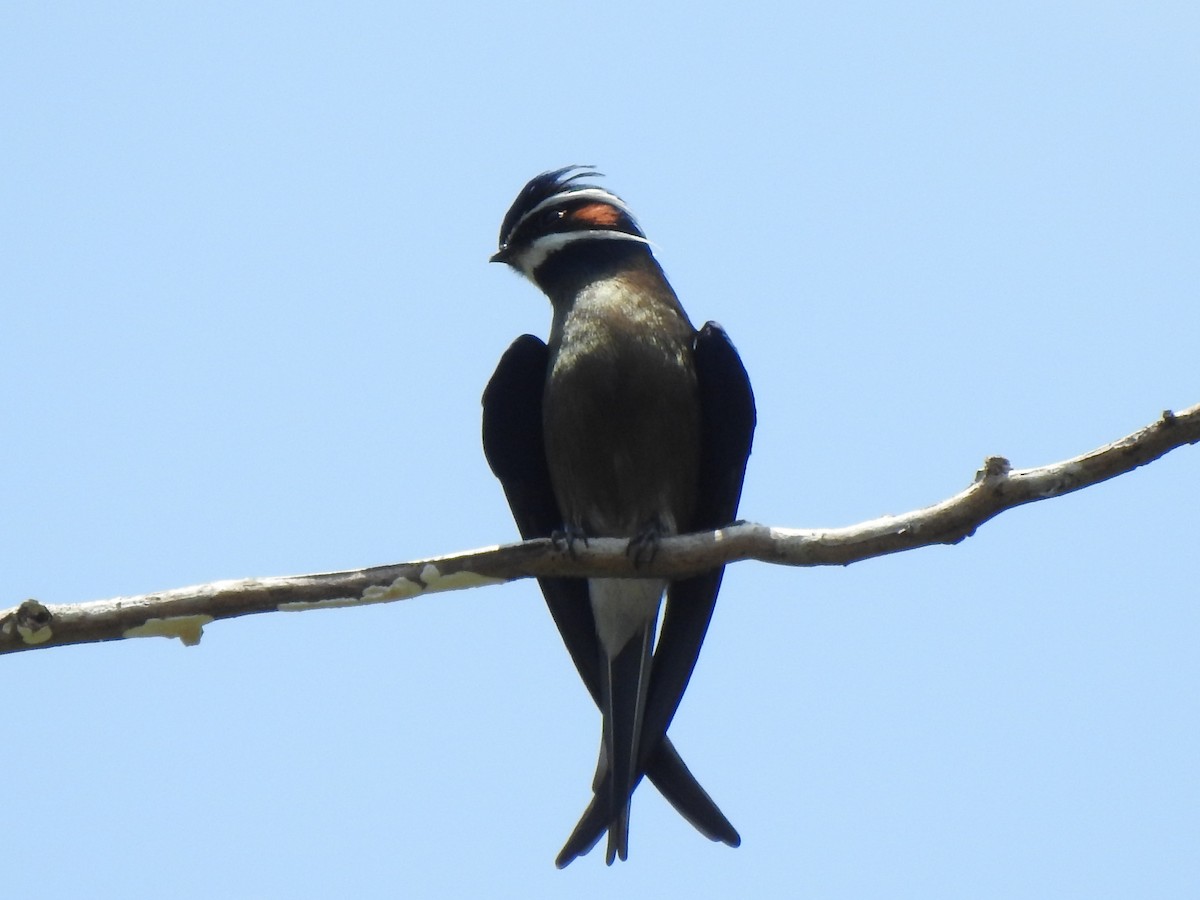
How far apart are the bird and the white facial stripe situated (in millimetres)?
288

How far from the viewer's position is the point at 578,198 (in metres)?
7.10

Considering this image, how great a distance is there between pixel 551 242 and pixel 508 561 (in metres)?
2.53

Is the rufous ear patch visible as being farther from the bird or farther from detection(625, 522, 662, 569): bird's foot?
detection(625, 522, 662, 569): bird's foot

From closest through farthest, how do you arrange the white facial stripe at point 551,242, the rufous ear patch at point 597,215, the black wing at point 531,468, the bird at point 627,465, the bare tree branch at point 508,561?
the bare tree branch at point 508,561, the bird at point 627,465, the black wing at point 531,468, the white facial stripe at point 551,242, the rufous ear patch at point 597,215

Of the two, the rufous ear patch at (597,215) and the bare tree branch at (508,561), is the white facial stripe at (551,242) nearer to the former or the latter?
the rufous ear patch at (597,215)

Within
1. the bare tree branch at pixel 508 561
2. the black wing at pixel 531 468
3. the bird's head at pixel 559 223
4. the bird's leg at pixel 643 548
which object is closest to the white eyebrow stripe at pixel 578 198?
the bird's head at pixel 559 223

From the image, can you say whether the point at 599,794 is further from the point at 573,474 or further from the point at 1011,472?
the point at 1011,472

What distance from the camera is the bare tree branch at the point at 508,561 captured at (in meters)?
4.35

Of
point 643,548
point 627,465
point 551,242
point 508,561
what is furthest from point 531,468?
point 508,561

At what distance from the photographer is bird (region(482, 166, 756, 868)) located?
5.96 metres

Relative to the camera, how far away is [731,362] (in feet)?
19.9

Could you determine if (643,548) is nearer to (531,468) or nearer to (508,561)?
(508,561)

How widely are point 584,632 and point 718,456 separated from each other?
988mm

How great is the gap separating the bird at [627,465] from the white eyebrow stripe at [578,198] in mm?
607
